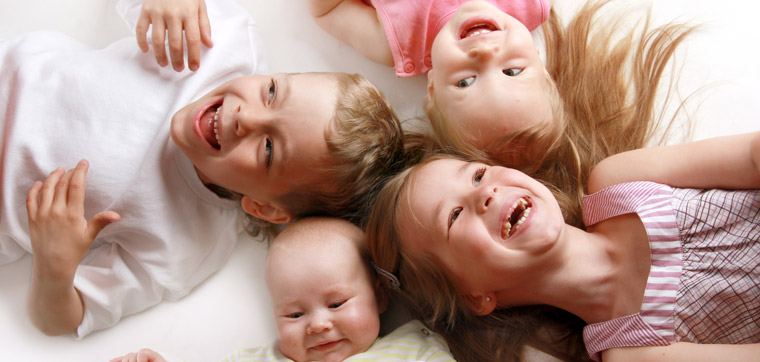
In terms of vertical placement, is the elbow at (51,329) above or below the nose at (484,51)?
Answer: below

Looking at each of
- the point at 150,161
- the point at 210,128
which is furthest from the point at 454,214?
the point at 150,161

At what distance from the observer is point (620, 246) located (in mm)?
1072

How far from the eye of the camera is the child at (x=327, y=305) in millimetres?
1087

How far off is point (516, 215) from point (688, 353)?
1.16 feet

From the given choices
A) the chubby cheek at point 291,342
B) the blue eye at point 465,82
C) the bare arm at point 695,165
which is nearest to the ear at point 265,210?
the chubby cheek at point 291,342

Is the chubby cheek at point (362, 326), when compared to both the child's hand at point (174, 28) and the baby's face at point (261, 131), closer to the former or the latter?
the baby's face at point (261, 131)

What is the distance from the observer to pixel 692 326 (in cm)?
102

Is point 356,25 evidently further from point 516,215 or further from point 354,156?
point 516,215

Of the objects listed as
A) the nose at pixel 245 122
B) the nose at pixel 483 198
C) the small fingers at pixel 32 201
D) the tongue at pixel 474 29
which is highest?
the tongue at pixel 474 29

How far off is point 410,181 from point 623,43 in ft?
2.00

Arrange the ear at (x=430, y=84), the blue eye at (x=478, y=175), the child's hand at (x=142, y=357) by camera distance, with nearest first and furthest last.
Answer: the blue eye at (x=478, y=175) < the child's hand at (x=142, y=357) < the ear at (x=430, y=84)

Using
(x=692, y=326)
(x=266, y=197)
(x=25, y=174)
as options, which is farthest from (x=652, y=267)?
(x=25, y=174)

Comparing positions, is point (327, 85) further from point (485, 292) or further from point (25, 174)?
point (25, 174)

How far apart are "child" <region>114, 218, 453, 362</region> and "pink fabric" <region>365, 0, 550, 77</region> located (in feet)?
1.34
